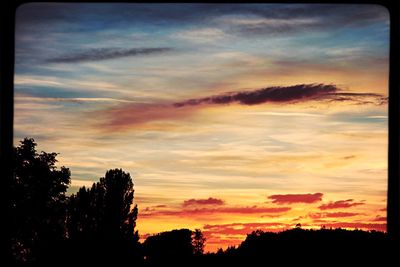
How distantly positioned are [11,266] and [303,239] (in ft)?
10.3

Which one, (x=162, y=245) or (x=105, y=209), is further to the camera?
(x=105, y=209)

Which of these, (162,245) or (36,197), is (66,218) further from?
(162,245)

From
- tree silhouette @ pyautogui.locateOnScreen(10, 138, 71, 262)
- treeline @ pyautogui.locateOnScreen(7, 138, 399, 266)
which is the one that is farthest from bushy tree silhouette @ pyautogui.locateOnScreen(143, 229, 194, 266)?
tree silhouette @ pyautogui.locateOnScreen(10, 138, 71, 262)

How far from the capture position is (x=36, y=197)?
20578 mm

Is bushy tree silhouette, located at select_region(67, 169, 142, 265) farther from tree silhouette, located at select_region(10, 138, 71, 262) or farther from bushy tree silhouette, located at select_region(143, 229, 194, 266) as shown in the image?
bushy tree silhouette, located at select_region(143, 229, 194, 266)

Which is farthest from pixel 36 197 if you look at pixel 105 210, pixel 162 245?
pixel 162 245

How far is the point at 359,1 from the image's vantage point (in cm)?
379

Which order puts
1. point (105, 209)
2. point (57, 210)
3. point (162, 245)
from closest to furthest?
point (162, 245) → point (105, 209) → point (57, 210)

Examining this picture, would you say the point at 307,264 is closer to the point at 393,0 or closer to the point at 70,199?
the point at 393,0

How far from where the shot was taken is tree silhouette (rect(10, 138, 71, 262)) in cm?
1928

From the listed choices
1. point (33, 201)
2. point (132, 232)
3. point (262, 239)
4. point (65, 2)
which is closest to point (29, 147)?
point (33, 201)

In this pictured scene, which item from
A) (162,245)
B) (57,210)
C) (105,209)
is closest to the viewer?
(162,245)

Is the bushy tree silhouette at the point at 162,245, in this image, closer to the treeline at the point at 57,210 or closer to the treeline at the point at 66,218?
the treeline at the point at 66,218

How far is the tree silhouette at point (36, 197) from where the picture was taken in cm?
1928
